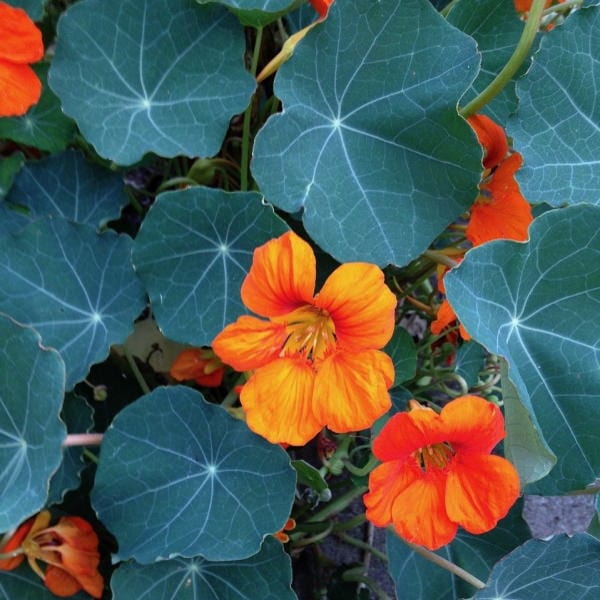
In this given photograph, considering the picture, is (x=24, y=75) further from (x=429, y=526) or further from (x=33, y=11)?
(x=429, y=526)

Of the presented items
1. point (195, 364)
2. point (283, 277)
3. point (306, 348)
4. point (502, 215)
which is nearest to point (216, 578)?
point (195, 364)

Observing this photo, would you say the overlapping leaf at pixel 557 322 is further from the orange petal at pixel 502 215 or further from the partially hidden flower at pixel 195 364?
the partially hidden flower at pixel 195 364

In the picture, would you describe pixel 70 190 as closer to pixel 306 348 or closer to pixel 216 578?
pixel 306 348

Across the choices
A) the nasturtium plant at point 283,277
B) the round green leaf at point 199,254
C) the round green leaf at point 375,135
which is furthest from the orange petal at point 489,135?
the round green leaf at point 199,254

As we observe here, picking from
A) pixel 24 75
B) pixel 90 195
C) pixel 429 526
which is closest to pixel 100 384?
pixel 90 195

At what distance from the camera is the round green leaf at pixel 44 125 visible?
107 cm

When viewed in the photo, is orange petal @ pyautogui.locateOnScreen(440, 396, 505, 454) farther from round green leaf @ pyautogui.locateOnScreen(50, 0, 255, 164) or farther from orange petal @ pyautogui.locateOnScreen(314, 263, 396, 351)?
round green leaf @ pyautogui.locateOnScreen(50, 0, 255, 164)

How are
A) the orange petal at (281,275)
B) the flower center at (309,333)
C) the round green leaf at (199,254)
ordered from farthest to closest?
the round green leaf at (199,254) → the flower center at (309,333) → the orange petal at (281,275)

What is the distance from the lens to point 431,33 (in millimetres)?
919

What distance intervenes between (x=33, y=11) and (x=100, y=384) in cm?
58

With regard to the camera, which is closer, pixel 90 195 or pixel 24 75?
pixel 24 75

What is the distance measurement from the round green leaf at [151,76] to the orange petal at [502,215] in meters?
0.36

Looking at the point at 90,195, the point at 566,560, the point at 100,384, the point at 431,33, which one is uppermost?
the point at 431,33

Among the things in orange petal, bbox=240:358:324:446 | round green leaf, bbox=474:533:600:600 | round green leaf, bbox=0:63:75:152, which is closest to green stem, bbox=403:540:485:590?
round green leaf, bbox=474:533:600:600
